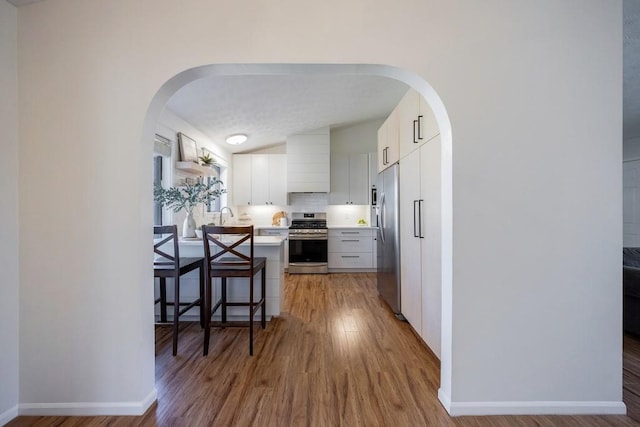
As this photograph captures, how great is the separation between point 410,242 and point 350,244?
9.11 ft

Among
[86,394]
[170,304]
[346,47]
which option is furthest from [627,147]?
[86,394]

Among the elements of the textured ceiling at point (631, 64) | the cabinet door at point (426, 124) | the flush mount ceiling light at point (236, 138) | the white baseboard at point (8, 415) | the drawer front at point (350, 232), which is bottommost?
the white baseboard at point (8, 415)

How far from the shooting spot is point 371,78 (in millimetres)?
3566

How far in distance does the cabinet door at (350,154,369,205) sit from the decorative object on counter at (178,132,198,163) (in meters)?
2.98

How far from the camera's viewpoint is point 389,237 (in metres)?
3.27

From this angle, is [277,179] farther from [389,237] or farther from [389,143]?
[389,237]

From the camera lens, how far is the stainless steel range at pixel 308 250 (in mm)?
5359

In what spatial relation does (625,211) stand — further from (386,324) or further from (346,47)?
(346,47)

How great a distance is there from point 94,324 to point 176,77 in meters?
1.44

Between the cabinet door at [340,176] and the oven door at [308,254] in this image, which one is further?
the cabinet door at [340,176]

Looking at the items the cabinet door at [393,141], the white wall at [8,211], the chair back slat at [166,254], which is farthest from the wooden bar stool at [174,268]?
the cabinet door at [393,141]

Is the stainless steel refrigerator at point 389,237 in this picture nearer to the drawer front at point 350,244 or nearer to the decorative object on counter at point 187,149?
the drawer front at point 350,244

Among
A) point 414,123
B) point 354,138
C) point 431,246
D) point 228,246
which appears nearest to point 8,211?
point 228,246

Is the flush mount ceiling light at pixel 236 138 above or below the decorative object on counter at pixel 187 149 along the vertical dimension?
above
